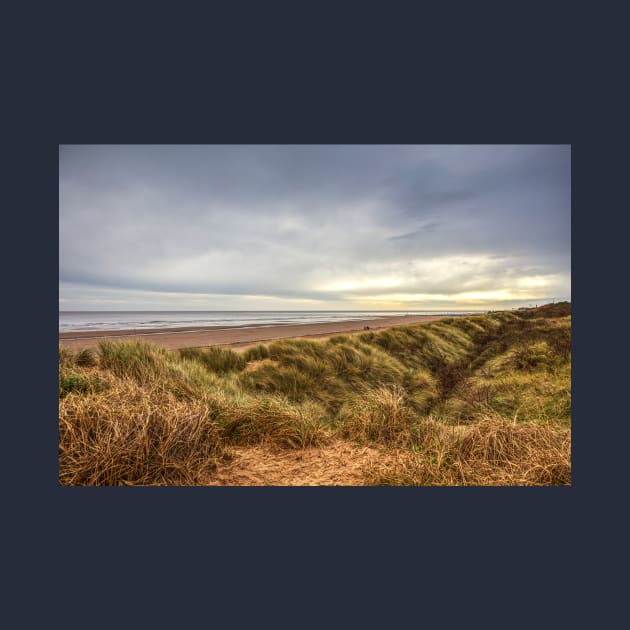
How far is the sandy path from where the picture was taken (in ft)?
9.18

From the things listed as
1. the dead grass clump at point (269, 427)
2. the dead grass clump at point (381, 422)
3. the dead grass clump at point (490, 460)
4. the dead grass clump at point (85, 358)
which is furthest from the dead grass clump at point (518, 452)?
the dead grass clump at point (85, 358)

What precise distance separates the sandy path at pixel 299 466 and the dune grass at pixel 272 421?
0.35ft

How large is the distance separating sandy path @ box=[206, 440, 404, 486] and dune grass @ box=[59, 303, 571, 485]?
11cm

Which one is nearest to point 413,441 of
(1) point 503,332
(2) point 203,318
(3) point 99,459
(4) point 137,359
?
(3) point 99,459

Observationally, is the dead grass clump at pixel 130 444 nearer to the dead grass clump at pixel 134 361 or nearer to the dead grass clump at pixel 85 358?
the dead grass clump at pixel 134 361

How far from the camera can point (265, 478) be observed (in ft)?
9.36

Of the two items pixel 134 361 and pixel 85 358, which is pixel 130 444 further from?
pixel 85 358

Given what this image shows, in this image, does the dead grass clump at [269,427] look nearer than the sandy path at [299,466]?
No

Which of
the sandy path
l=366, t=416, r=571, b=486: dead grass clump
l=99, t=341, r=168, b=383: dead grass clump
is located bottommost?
the sandy path

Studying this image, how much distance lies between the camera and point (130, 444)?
2.66 m

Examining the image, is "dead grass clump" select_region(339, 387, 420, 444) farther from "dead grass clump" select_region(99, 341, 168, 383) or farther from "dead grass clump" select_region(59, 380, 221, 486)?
"dead grass clump" select_region(99, 341, 168, 383)

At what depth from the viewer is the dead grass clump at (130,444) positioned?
8.55ft

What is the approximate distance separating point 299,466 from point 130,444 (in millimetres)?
1398

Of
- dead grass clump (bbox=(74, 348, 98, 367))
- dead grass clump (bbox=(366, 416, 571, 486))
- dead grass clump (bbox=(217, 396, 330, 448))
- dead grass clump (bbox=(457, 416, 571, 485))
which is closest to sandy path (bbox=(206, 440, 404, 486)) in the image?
dead grass clump (bbox=(217, 396, 330, 448))
